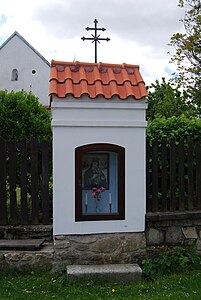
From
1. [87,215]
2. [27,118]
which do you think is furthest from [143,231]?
[27,118]

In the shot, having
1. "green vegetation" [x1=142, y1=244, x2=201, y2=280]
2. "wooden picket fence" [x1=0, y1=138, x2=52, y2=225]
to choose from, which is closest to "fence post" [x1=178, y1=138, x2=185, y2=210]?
"green vegetation" [x1=142, y1=244, x2=201, y2=280]

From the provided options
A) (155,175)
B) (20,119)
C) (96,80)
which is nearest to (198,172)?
(155,175)

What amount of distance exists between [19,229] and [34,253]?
449 millimetres

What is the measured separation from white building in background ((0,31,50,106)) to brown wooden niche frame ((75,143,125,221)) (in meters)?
20.9

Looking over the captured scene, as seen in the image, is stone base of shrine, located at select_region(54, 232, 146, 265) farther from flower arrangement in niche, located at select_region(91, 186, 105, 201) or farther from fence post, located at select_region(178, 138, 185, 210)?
fence post, located at select_region(178, 138, 185, 210)

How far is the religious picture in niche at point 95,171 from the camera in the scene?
545 centimetres

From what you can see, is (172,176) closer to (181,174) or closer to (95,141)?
(181,174)

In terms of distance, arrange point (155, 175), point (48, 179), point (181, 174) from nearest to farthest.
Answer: point (48, 179) < point (155, 175) < point (181, 174)

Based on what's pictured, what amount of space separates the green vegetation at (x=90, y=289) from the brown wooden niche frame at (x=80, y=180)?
840mm

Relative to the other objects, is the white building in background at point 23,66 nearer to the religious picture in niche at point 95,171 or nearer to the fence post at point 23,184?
the fence post at point 23,184

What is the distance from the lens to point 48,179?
5562mm

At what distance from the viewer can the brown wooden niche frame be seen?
5.29 m

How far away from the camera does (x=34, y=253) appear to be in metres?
5.21

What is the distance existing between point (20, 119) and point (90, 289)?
310 cm
